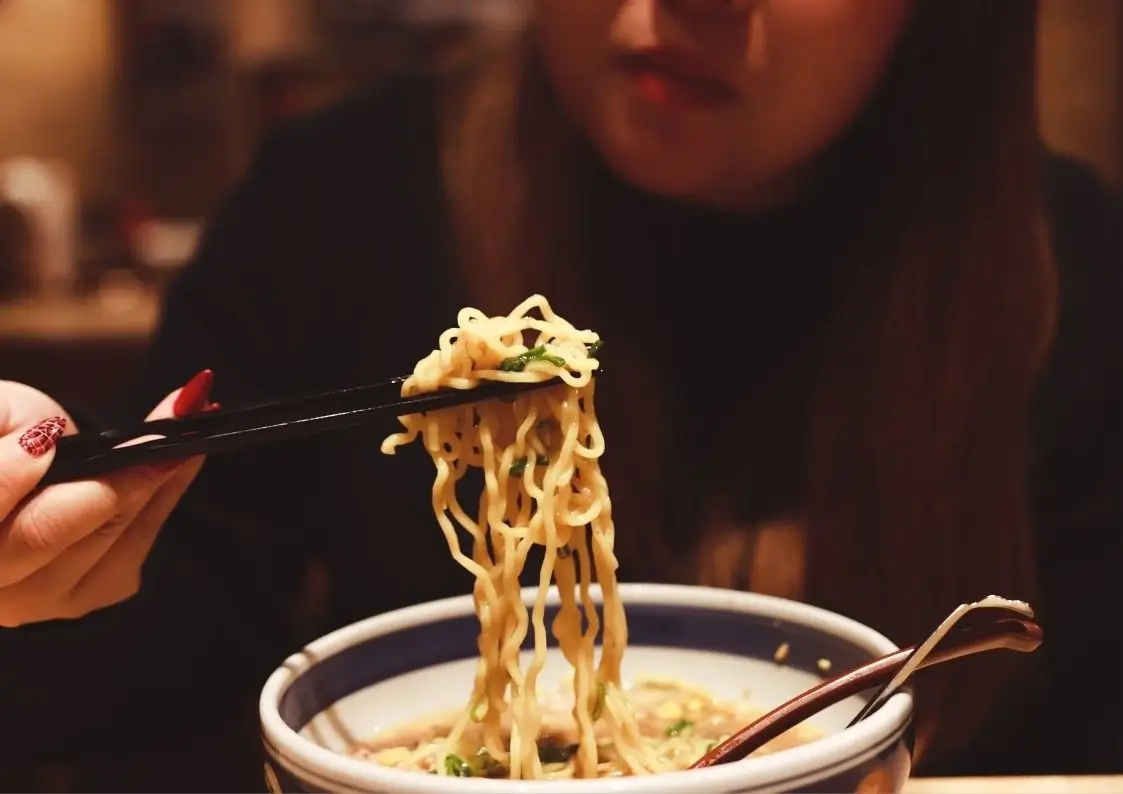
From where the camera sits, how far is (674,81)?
3.93 ft

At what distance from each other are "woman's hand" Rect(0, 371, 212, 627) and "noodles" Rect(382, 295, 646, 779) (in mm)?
233

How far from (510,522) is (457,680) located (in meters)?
0.15

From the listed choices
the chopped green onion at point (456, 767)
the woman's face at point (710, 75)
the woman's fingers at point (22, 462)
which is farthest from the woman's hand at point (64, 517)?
the woman's face at point (710, 75)

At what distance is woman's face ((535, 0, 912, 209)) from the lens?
1.15m

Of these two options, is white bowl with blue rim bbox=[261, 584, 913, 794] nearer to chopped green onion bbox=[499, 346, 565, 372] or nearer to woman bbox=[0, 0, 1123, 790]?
chopped green onion bbox=[499, 346, 565, 372]

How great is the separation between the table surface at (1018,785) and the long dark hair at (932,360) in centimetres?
55

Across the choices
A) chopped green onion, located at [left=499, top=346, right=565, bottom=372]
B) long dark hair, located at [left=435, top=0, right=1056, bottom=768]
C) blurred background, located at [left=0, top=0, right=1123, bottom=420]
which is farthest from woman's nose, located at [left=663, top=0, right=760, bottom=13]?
blurred background, located at [left=0, top=0, right=1123, bottom=420]

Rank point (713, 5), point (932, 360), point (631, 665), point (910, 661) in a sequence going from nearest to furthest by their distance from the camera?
point (910, 661) → point (631, 665) → point (713, 5) → point (932, 360)

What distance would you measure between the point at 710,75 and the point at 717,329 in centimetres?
55

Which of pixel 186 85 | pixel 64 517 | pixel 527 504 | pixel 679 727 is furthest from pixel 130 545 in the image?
pixel 186 85

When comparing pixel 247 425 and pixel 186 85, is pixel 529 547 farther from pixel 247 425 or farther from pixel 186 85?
pixel 186 85

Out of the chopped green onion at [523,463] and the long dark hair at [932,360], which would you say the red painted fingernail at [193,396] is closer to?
the chopped green onion at [523,463]

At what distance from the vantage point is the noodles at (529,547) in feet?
2.79

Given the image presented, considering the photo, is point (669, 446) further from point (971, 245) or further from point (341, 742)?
point (341, 742)
